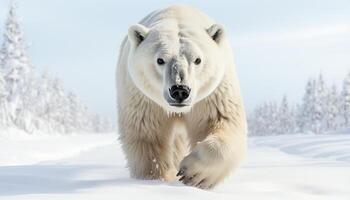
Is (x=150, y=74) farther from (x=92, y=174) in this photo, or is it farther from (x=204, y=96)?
(x=92, y=174)

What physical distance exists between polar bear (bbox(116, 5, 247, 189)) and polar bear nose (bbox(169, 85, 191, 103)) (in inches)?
1.7

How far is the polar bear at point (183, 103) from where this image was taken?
4449 millimetres

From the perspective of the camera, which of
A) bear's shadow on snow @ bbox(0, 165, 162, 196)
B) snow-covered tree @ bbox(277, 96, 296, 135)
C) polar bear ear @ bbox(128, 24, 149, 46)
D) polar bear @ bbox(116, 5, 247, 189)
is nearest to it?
bear's shadow on snow @ bbox(0, 165, 162, 196)

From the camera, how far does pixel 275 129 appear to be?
75000 millimetres

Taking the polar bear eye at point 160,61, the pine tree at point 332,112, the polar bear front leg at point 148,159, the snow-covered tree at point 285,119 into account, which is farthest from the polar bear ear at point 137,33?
the snow-covered tree at point 285,119

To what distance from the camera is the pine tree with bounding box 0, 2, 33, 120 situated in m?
45.9

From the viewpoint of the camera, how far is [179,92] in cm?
420

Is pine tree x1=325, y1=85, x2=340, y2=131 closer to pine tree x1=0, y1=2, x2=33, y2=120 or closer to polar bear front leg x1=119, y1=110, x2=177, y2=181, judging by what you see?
pine tree x1=0, y1=2, x2=33, y2=120

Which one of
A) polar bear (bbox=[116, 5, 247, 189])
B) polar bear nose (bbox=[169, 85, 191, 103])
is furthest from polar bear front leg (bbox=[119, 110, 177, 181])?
polar bear nose (bbox=[169, 85, 191, 103])

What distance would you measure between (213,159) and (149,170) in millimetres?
879

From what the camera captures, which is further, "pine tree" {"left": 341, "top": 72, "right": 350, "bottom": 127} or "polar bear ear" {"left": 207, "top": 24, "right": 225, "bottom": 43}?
"pine tree" {"left": 341, "top": 72, "right": 350, "bottom": 127}

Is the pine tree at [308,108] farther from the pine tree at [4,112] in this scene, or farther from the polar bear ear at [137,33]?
the polar bear ear at [137,33]

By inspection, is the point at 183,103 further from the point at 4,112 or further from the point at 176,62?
the point at 4,112

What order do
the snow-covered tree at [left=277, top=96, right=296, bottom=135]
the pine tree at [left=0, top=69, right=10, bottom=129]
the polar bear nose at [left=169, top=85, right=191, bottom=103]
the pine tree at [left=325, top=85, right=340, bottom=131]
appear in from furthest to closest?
the snow-covered tree at [left=277, top=96, right=296, bottom=135] < the pine tree at [left=325, top=85, right=340, bottom=131] < the pine tree at [left=0, top=69, right=10, bottom=129] < the polar bear nose at [left=169, top=85, right=191, bottom=103]
